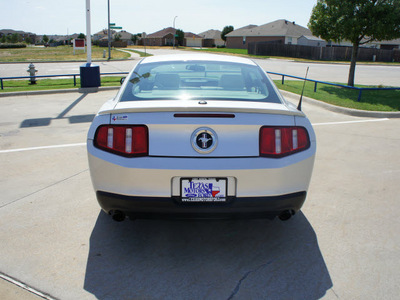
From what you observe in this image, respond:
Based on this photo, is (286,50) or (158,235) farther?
(286,50)

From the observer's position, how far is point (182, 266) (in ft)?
10.3

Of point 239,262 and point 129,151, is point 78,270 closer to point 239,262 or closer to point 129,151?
point 129,151

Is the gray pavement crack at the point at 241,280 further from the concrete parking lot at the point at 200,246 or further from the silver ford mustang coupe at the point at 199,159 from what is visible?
the silver ford mustang coupe at the point at 199,159

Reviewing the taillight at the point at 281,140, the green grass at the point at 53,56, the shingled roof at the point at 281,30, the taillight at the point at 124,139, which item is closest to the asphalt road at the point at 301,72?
the green grass at the point at 53,56

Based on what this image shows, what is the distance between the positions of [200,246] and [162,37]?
403ft

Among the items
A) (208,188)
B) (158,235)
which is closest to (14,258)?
(158,235)

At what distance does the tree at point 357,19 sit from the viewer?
14.1 metres

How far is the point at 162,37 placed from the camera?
12006cm

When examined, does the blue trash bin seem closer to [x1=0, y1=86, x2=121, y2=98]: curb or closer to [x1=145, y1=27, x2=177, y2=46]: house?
[x1=0, y1=86, x2=121, y2=98]: curb

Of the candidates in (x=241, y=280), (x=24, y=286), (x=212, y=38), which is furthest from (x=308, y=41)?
(x=24, y=286)

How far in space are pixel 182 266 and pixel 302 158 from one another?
4.36 ft

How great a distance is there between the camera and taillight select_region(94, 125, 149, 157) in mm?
2936

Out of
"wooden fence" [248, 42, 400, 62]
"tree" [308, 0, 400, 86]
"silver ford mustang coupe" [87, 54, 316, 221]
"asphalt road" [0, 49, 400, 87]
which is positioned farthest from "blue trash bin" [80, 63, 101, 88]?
"wooden fence" [248, 42, 400, 62]

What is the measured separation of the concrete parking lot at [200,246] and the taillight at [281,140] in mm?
955
